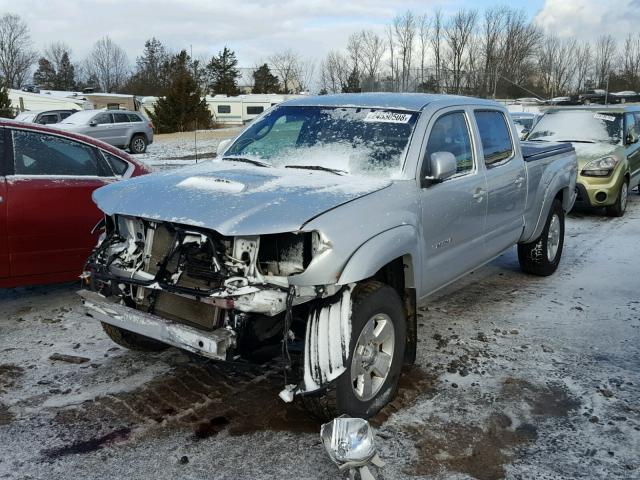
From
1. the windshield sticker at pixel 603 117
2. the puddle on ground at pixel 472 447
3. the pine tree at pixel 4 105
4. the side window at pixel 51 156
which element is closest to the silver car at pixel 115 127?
the pine tree at pixel 4 105

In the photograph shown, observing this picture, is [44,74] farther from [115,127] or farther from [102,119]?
[115,127]

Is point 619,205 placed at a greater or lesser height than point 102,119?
lesser

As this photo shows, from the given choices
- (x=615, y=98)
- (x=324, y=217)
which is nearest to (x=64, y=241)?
Answer: (x=324, y=217)

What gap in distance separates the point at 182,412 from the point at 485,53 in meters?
64.9

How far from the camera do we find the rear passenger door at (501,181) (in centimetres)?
520

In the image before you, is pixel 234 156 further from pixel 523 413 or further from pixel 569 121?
pixel 569 121

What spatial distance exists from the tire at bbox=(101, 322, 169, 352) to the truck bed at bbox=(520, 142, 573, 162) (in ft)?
12.5

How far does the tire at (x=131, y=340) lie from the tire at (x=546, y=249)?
4108 mm

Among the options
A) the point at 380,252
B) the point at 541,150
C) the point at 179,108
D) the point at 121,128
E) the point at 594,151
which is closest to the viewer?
the point at 380,252

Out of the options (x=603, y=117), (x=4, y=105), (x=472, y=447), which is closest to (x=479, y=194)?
(x=472, y=447)

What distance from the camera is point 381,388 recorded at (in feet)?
12.3

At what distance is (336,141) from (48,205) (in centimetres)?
256

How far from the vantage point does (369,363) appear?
367cm

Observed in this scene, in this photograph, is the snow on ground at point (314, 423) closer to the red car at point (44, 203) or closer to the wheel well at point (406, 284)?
the wheel well at point (406, 284)
